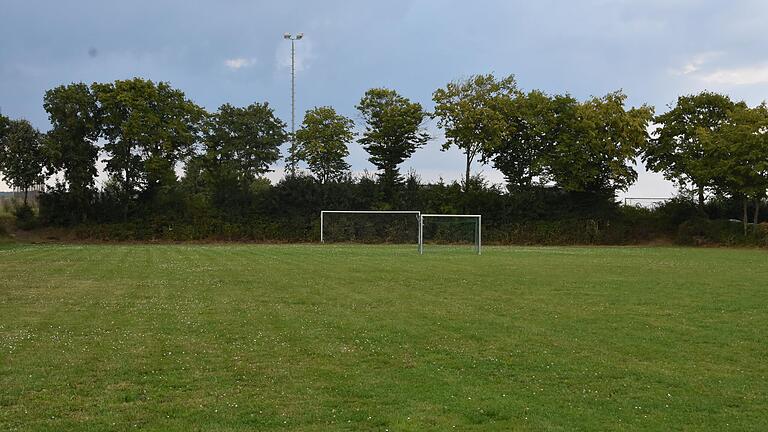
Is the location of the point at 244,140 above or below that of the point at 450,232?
above

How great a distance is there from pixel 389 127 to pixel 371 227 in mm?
8391

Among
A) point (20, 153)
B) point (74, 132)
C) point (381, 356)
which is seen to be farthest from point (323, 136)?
point (381, 356)

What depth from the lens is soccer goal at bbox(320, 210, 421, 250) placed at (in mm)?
46031

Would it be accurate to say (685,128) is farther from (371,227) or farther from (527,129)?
(371,227)

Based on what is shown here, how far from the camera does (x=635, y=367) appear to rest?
8.19 metres

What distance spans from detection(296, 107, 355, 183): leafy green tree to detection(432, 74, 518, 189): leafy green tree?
284 inches

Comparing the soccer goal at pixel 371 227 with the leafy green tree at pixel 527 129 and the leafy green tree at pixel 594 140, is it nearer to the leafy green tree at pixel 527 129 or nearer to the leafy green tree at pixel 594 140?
the leafy green tree at pixel 527 129

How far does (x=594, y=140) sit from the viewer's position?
45.0 metres

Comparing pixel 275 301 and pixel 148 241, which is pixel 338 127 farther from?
pixel 275 301

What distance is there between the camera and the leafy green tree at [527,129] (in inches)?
1871

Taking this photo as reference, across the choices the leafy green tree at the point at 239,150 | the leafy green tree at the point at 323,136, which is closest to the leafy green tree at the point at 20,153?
the leafy green tree at the point at 239,150

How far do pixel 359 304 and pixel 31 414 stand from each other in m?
8.20

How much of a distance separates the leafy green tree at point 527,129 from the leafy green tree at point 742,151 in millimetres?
10275

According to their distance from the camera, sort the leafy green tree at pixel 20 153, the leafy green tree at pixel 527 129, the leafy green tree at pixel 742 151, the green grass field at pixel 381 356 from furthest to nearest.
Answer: the leafy green tree at pixel 527 129, the leafy green tree at pixel 20 153, the leafy green tree at pixel 742 151, the green grass field at pixel 381 356
